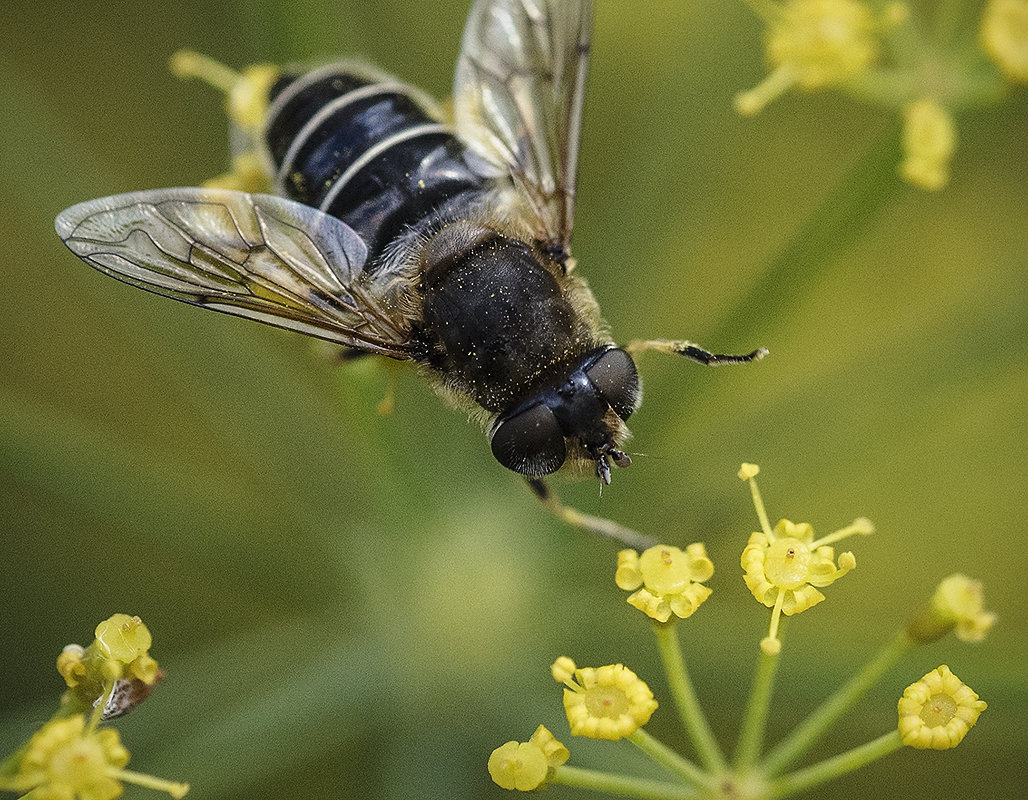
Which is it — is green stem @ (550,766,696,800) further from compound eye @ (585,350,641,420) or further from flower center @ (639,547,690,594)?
compound eye @ (585,350,641,420)

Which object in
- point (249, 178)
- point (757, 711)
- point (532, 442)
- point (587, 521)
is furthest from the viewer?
point (249, 178)

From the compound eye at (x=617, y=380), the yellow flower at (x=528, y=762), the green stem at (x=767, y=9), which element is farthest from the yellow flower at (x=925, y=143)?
the yellow flower at (x=528, y=762)

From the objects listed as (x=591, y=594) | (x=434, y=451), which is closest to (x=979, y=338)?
(x=591, y=594)

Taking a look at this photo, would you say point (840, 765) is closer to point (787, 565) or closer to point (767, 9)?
point (787, 565)

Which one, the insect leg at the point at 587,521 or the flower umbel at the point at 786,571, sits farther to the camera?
the insect leg at the point at 587,521

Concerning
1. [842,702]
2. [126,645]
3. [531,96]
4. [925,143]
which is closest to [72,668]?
[126,645]

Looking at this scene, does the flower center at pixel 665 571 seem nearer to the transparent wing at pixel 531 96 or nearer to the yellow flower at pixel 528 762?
the yellow flower at pixel 528 762

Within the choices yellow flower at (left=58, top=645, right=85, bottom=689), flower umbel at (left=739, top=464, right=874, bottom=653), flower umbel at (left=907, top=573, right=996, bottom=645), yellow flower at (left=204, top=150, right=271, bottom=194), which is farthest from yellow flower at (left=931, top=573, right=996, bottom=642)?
yellow flower at (left=204, top=150, right=271, bottom=194)
